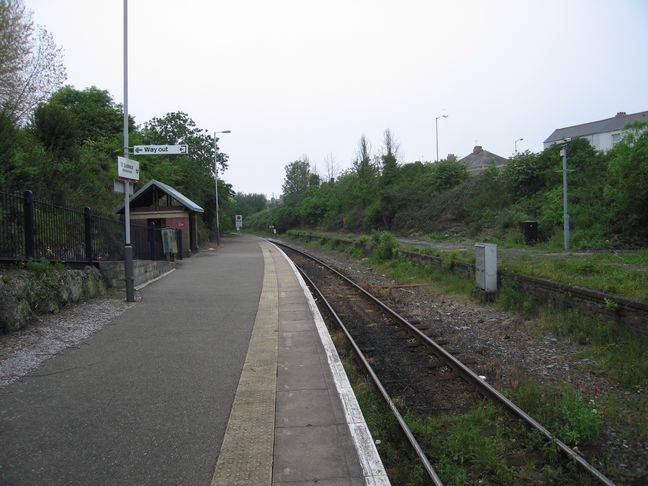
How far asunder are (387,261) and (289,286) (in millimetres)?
8122

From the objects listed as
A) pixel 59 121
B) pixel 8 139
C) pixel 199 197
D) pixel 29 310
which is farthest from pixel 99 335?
pixel 199 197

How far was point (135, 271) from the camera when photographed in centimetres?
1268

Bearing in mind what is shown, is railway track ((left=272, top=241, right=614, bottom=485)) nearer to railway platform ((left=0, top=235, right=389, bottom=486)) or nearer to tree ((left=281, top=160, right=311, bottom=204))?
railway platform ((left=0, top=235, right=389, bottom=486))

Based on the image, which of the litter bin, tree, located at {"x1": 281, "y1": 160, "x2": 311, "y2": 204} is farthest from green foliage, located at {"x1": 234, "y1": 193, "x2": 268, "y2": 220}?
the litter bin

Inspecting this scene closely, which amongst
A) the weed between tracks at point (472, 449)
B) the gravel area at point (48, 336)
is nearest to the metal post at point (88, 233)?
the gravel area at point (48, 336)

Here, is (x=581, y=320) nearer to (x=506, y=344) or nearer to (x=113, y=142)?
(x=506, y=344)

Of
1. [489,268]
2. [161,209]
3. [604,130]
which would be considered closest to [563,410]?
[489,268]

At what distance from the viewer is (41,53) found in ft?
48.8

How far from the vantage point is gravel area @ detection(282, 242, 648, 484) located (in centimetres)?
435

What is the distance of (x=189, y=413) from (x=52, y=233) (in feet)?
22.2

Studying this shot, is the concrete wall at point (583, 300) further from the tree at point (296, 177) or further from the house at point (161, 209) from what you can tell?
the tree at point (296, 177)

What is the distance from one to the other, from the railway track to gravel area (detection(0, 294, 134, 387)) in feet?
13.6

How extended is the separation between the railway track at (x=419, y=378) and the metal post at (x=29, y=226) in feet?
18.6

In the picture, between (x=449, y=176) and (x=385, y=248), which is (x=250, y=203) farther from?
(x=385, y=248)
